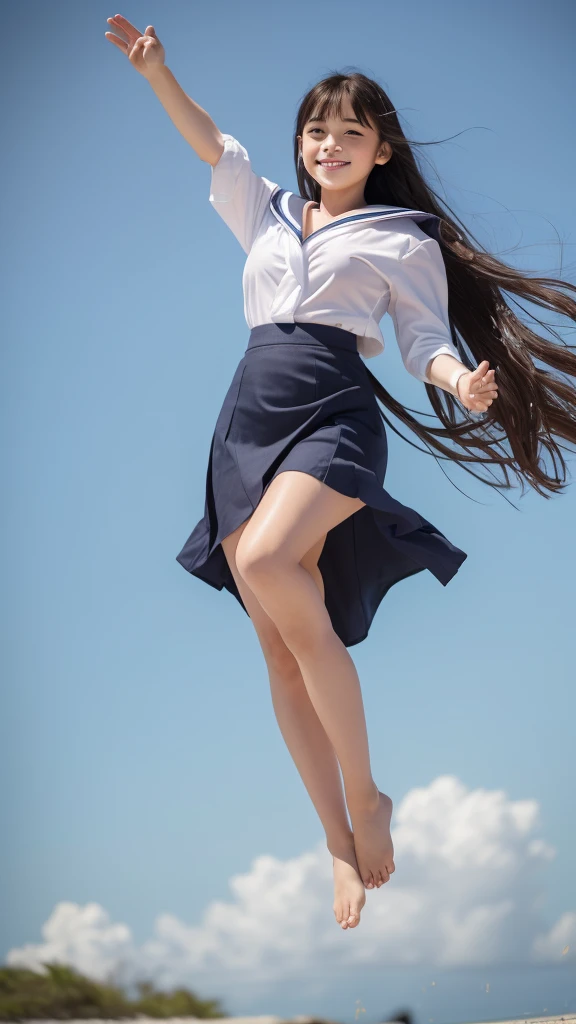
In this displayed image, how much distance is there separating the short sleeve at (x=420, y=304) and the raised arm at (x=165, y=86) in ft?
1.87

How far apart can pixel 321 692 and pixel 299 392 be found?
2.36ft

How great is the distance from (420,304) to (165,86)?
0.82 meters

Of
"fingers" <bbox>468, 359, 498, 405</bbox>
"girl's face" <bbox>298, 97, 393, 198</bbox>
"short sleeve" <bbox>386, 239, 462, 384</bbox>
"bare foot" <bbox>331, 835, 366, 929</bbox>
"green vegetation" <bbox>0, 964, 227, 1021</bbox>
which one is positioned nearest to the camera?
"fingers" <bbox>468, 359, 498, 405</bbox>

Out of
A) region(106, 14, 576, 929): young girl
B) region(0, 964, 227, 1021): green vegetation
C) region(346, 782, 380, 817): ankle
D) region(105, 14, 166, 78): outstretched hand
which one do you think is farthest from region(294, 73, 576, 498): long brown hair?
region(0, 964, 227, 1021): green vegetation

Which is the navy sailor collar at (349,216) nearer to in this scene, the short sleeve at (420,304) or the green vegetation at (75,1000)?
the short sleeve at (420,304)

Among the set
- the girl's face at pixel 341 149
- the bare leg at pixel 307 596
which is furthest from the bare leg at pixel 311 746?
the girl's face at pixel 341 149

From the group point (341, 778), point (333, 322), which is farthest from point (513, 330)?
point (341, 778)

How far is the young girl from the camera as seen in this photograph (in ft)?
8.20

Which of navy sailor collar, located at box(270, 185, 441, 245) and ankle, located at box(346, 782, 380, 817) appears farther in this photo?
navy sailor collar, located at box(270, 185, 441, 245)

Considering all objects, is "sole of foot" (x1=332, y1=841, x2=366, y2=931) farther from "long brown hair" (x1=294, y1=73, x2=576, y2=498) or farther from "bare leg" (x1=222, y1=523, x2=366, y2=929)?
"long brown hair" (x1=294, y1=73, x2=576, y2=498)

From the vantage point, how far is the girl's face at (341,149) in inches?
111

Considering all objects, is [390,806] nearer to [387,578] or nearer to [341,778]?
[341,778]

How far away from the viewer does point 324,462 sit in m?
2.51

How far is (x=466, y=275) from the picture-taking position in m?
2.95
